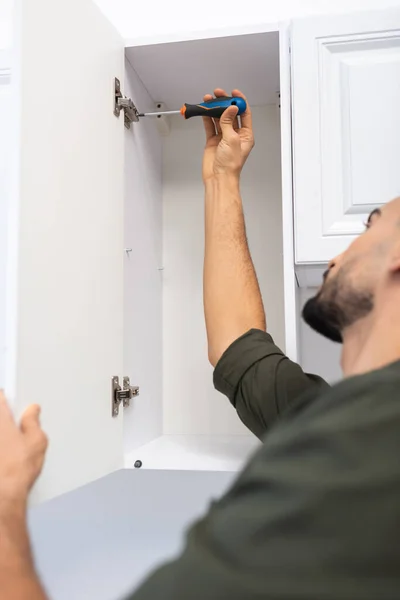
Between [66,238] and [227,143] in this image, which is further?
[227,143]

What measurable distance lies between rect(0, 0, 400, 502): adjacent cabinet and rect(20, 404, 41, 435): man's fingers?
0.07ft

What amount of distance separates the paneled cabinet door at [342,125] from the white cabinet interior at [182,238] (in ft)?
0.55

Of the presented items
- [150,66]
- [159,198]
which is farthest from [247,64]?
[159,198]

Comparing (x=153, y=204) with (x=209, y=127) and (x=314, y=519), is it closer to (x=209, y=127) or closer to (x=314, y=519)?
(x=209, y=127)

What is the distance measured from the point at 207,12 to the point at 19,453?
51.0 inches

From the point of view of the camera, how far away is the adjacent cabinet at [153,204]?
0.86m

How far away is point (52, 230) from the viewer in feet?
2.95

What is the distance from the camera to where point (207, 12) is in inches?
62.8

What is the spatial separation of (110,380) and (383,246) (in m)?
0.59

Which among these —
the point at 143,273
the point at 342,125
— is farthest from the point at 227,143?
the point at 143,273

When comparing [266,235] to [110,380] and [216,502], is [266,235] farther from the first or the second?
[216,502]

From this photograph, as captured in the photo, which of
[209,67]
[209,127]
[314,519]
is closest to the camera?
[314,519]

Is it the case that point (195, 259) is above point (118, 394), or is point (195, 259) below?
above

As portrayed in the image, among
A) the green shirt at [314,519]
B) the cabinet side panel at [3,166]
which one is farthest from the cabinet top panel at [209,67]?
the green shirt at [314,519]
